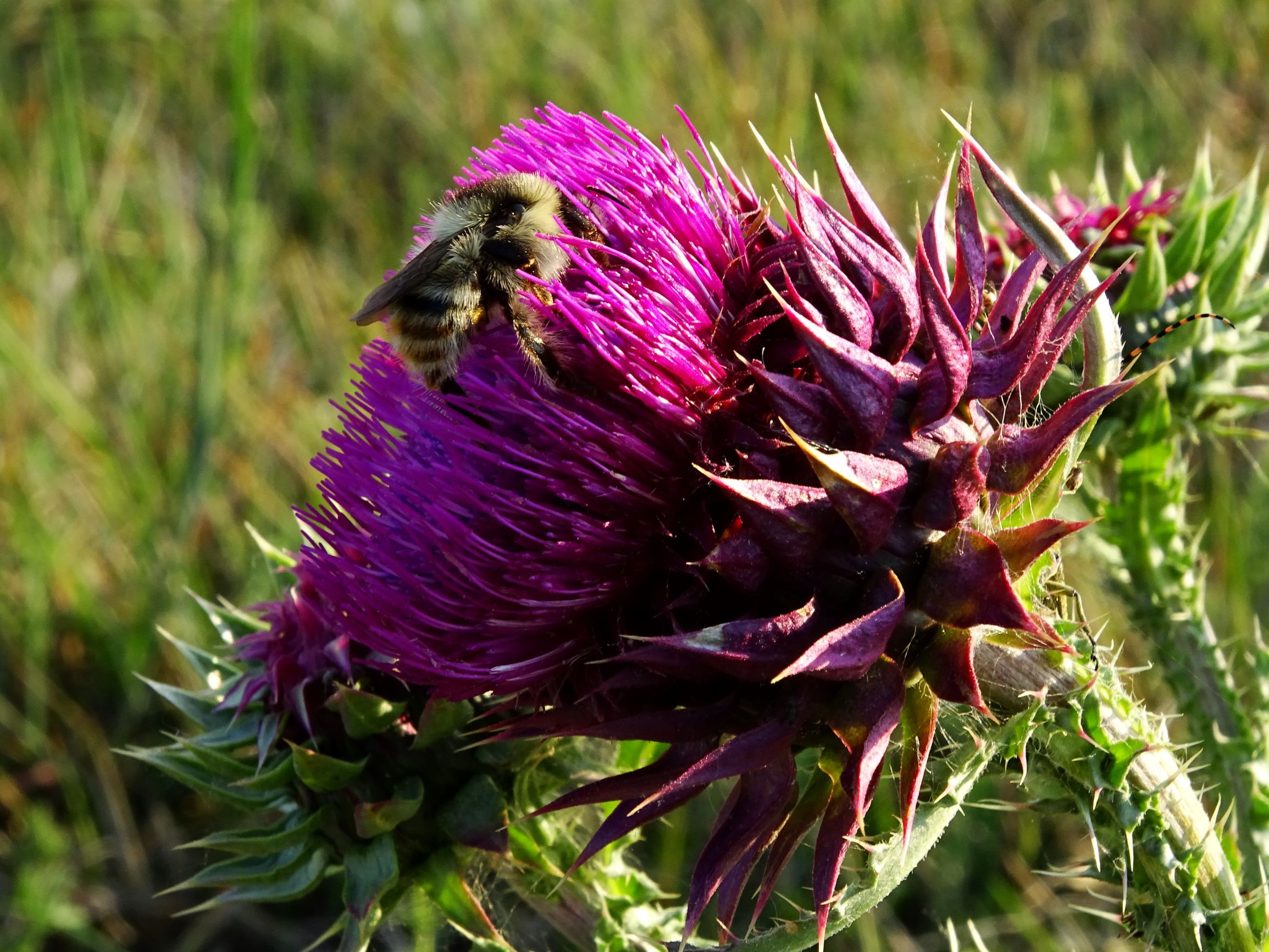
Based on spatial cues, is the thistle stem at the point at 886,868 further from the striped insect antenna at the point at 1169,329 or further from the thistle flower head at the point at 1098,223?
the thistle flower head at the point at 1098,223

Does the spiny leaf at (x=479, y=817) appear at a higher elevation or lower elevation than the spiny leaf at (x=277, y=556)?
lower

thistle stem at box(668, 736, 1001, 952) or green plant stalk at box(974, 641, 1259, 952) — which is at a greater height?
green plant stalk at box(974, 641, 1259, 952)

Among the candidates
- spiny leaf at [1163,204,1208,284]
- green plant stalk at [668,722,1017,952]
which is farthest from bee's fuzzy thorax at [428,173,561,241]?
spiny leaf at [1163,204,1208,284]

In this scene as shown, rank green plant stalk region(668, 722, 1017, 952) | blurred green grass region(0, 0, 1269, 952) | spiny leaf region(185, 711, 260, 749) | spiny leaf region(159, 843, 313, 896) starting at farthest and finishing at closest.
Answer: blurred green grass region(0, 0, 1269, 952) → spiny leaf region(185, 711, 260, 749) → spiny leaf region(159, 843, 313, 896) → green plant stalk region(668, 722, 1017, 952)

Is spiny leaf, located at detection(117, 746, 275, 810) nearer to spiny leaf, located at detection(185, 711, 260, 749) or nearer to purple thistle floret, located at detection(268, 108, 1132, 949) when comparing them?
spiny leaf, located at detection(185, 711, 260, 749)

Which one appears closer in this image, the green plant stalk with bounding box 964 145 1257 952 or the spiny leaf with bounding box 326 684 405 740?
the green plant stalk with bounding box 964 145 1257 952

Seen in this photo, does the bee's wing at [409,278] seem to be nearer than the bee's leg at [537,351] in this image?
No

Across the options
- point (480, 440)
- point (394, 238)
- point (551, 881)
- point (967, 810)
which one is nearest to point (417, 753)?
point (551, 881)

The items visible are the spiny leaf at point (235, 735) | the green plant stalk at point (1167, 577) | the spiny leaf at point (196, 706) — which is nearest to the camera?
the spiny leaf at point (235, 735)

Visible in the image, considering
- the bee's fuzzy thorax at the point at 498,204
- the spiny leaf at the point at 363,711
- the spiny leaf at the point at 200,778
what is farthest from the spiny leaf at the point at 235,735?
the bee's fuzzy thorax at the point at 498,204
